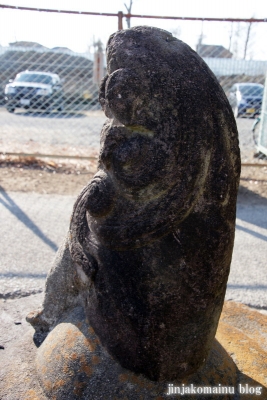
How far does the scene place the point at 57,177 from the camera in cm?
541

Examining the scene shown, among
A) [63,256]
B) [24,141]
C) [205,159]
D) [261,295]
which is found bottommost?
[24,141]

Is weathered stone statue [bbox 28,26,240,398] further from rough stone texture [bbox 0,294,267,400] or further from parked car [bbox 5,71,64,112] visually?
parked car [bbox 5,71,64,112]

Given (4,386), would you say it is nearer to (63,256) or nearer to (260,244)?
(63,256)

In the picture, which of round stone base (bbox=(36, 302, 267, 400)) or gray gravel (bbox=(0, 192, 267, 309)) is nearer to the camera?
round stone base (bbox=(36, 302, 267, 400))

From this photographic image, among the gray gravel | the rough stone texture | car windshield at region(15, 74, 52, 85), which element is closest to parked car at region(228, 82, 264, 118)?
car windshield at region(15, 74, 52, 85)

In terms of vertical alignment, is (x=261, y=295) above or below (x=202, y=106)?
below

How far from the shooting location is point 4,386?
1.51 metres

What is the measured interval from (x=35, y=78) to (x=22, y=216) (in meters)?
6.03

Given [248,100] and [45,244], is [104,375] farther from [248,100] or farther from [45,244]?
[248,100]

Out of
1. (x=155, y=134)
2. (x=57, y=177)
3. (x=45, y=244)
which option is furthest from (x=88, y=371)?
(x=57, y=177)

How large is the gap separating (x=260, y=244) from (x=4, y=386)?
271 centimetres

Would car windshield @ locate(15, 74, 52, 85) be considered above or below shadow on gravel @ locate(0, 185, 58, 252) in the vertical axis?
below

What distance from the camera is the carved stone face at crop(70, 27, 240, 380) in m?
1.30

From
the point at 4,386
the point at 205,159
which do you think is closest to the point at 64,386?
the point at 4,386
